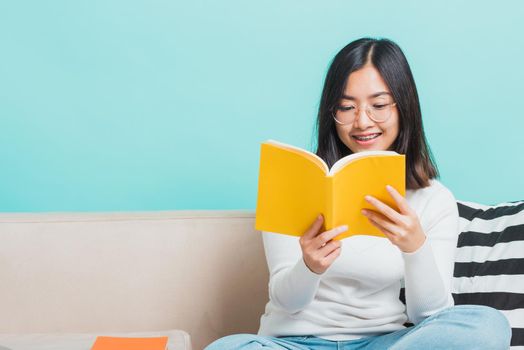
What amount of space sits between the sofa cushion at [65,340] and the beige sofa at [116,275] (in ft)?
0.29

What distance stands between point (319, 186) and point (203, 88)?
1751 mm

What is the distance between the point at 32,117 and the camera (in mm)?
3348

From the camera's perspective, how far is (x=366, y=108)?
215cm

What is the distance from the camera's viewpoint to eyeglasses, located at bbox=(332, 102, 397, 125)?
84.6 inches

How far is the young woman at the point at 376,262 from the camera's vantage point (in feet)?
5.99

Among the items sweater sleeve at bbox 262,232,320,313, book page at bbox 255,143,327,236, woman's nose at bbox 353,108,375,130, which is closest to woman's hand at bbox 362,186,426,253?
book page at bbox 255,143,327,236

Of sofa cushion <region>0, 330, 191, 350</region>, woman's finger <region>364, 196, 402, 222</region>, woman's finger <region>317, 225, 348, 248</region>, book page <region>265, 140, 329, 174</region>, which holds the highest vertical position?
book page <region>265, 140, 329, 174</region>

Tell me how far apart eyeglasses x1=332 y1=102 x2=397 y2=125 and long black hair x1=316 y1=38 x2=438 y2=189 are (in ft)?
0.08

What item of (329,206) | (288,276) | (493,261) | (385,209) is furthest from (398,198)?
(493,261)

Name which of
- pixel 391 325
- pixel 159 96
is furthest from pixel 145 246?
pixel 159 96

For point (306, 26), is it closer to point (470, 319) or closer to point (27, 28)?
point (27, 28)

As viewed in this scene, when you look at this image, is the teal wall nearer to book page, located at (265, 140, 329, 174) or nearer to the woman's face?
the woman's face

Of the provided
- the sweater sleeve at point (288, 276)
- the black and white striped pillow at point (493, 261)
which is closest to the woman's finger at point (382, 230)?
the sweater sleeve at point (288, 276)

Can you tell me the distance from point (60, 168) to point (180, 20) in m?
0.74
